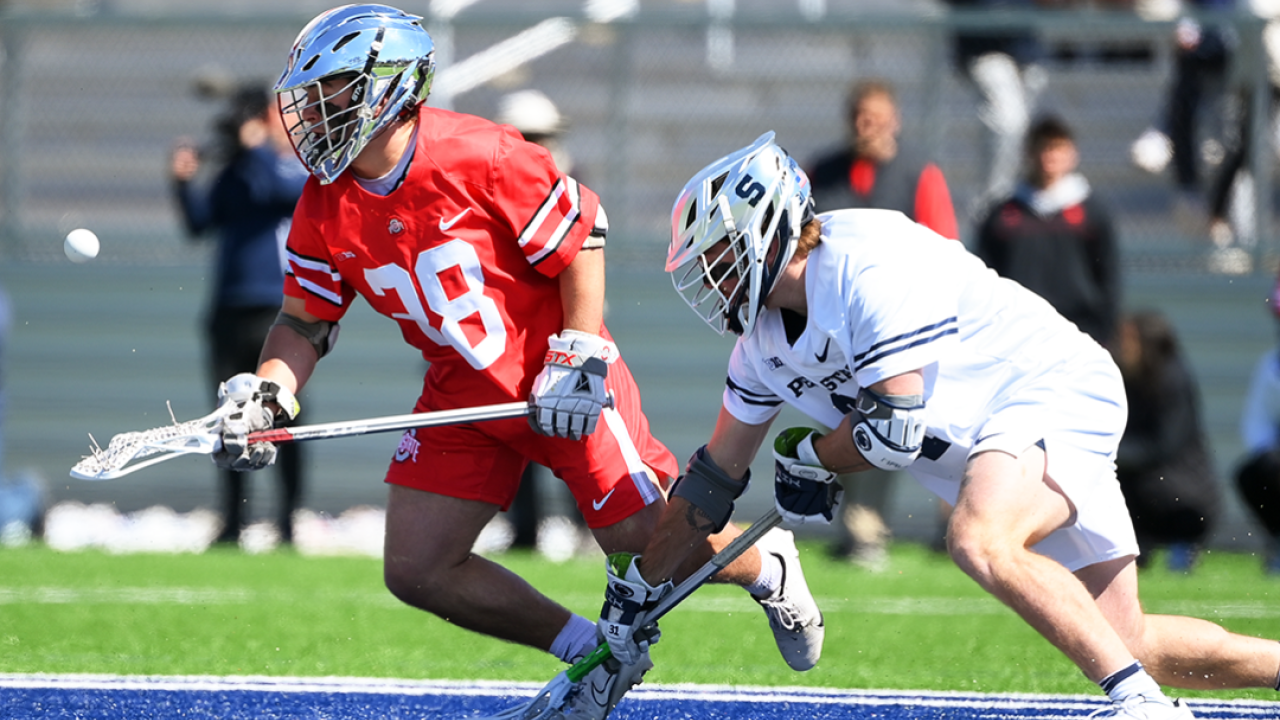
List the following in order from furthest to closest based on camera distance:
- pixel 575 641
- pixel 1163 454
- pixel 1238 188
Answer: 1. pixel 1238 188
2. pixel 1163 454
3. pixel 575 641

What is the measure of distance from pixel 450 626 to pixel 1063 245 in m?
3.80

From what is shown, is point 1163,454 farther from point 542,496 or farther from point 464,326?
point 464,326

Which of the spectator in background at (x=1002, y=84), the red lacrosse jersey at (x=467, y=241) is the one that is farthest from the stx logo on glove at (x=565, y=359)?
the spectator in background at (x=1002, y=84)

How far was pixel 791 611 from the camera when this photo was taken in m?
4.44

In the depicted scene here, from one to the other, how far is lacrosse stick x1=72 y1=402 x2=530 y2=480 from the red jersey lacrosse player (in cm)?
6

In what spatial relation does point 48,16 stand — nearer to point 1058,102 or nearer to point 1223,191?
point 1058,102

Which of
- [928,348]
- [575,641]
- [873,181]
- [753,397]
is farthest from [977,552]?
[873,181]

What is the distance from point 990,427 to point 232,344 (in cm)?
566

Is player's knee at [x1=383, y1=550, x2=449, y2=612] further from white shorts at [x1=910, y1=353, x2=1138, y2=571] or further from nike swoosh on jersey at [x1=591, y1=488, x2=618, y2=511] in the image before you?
white shorts at [x1=910, y1=353, x2=1138, y2=571]

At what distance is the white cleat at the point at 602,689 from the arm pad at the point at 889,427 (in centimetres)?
88

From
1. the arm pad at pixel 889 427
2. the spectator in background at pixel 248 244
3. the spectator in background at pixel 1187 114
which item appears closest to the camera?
the arm pad at pixel 889 427

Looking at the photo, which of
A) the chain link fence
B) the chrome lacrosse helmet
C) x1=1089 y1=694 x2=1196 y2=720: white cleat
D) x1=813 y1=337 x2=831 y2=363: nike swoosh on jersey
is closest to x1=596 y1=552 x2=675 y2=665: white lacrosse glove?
x1=813 y1=337 x2=831 y2=363: nike swoosh on jersey

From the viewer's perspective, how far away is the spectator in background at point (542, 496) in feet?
26.4

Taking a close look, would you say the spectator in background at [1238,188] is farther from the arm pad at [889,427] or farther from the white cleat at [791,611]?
the arm pad at [889,427]
